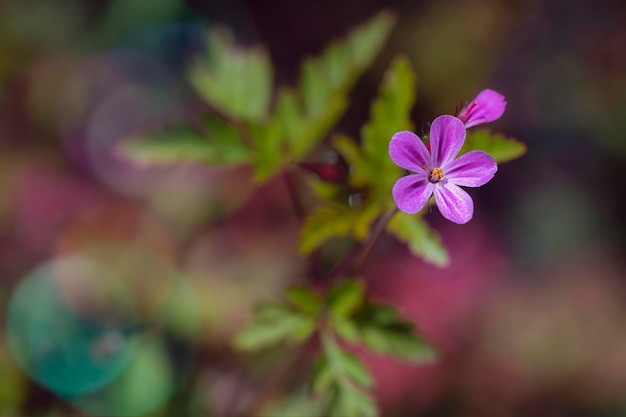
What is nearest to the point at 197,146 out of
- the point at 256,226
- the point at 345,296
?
the point at 345,296

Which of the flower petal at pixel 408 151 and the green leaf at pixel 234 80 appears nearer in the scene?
the flower petal at pixel 408 151

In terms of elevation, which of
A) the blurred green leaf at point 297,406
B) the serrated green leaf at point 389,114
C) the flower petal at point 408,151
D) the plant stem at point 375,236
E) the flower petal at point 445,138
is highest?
the serrated green leaf at point 389,114

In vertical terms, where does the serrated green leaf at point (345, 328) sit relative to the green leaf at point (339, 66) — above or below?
below

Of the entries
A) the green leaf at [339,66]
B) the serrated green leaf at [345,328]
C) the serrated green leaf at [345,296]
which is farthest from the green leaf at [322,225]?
the green leaf at [339,66]

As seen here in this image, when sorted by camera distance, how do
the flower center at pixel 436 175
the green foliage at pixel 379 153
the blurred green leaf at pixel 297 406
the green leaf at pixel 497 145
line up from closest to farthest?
the flower center at pixel 436 175 → the green leaf at pixel 497 145 → the green foliage at pixel 379 153 → the blurred green leaf at pixel 297 406

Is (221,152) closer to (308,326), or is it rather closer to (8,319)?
(308,326)

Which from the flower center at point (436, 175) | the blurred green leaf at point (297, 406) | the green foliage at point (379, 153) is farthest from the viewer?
the blurred green leaf at point (297, 406)

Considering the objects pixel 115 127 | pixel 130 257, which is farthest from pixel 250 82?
pixel 115 127

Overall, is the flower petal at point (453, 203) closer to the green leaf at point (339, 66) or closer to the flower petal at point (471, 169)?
the flower petal at point (471, 169)
